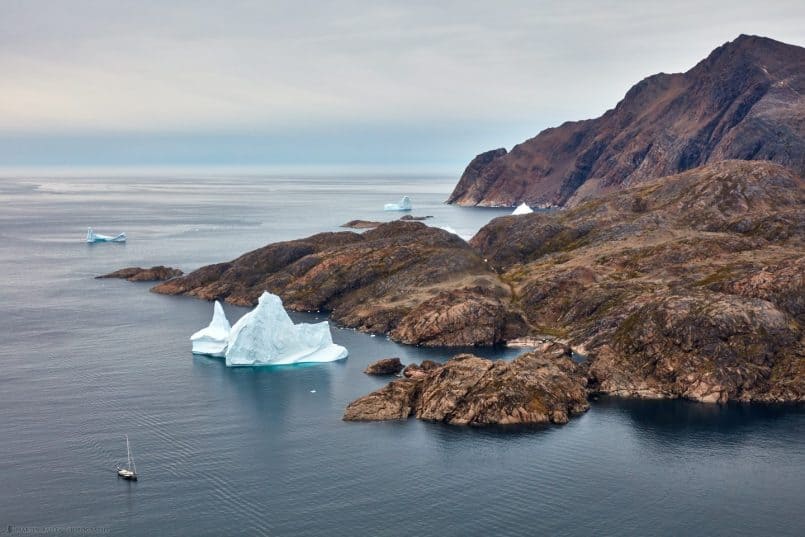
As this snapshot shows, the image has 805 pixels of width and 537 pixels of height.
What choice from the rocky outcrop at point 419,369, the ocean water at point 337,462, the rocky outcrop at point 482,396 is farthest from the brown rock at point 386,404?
the rocky outcrop at point 419,369

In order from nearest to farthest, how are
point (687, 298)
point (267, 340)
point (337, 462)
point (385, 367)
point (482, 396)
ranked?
point (337, 462) < point (482, 396) < point (385, 367) < point (687, 298) < point (267, 340)

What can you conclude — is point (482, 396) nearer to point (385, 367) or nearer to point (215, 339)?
point (385, 367)

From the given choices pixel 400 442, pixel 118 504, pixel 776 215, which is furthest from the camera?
pixel 776 215

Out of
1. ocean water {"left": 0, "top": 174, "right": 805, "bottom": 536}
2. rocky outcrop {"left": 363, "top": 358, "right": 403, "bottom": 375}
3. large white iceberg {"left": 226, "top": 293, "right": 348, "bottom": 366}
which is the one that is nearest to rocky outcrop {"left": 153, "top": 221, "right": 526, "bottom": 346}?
large white iceberg {"left": 226, "top": 293, "right": 348, "bottom": 366}

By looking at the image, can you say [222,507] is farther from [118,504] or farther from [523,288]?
[523,288]

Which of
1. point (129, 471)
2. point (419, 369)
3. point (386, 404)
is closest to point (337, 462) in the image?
point (386, 404)

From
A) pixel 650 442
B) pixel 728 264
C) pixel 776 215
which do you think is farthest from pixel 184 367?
pixel 776 215
